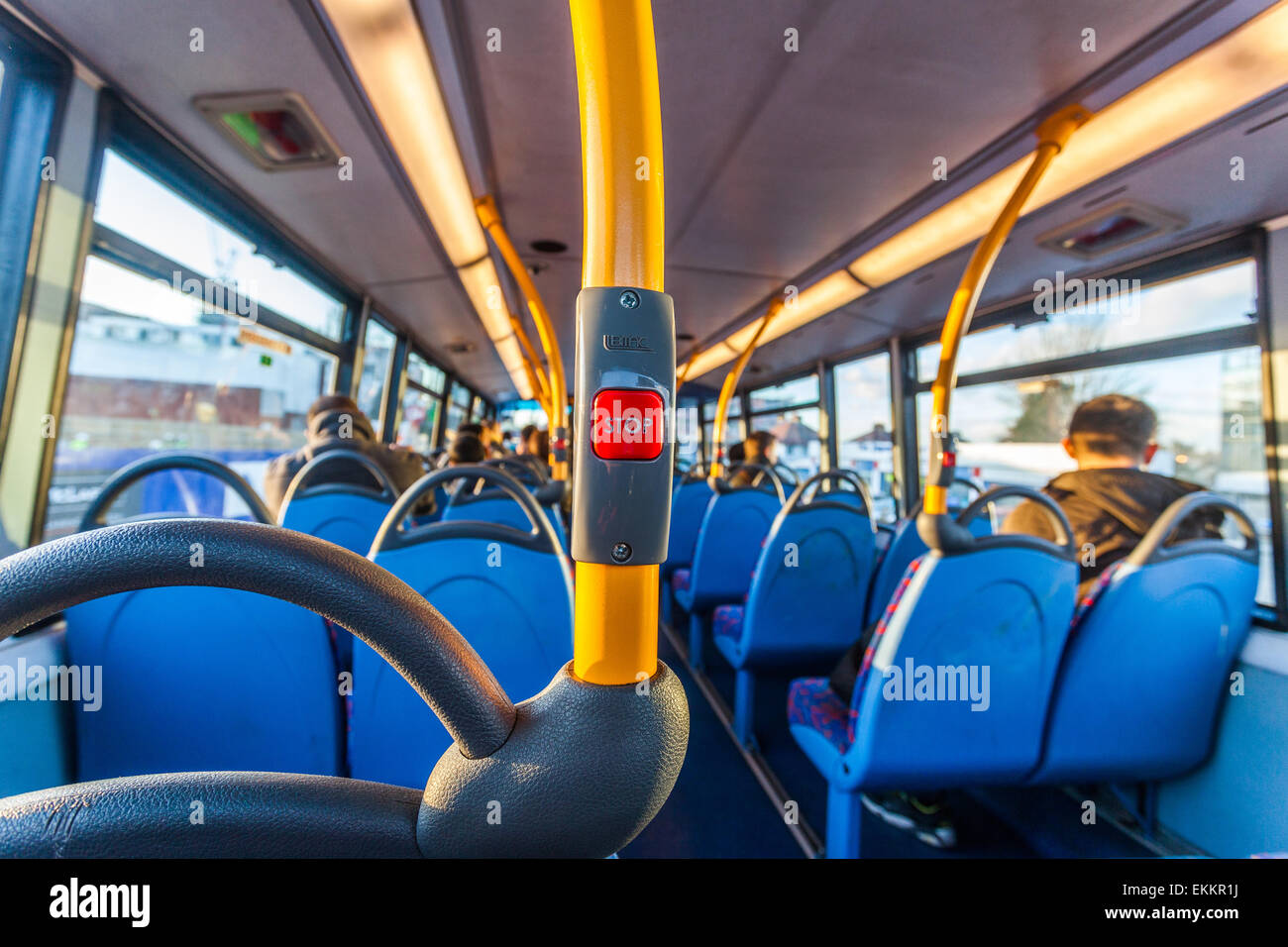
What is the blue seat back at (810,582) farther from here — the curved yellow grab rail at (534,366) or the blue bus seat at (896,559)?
the curved yellow grab rail at (534,366)

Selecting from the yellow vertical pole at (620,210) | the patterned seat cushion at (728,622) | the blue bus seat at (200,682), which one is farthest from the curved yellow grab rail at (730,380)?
the yellow vertical pole at (620,210)

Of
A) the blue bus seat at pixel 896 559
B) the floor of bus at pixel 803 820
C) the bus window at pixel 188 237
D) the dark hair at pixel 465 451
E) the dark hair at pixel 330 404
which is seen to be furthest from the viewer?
the dark hair at pixel 465 451

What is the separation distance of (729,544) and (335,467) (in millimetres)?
2248

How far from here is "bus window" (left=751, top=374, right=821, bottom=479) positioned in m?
6.42

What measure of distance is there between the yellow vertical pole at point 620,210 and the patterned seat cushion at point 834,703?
1.23 m

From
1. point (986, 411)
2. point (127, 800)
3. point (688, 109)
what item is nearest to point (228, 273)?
point (688, 109)

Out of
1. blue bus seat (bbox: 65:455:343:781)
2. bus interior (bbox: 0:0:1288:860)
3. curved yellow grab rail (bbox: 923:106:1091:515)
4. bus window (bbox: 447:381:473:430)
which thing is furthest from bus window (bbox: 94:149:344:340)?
bus window (bbox: 447:381:473:430)

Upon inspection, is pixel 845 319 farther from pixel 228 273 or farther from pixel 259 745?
pixel 259 745

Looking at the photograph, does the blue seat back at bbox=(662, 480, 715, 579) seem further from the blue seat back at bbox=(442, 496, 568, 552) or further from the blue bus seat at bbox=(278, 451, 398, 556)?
the blue bus seat at bbox=(278, 451, 398, 556)

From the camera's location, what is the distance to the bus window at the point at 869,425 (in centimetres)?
511

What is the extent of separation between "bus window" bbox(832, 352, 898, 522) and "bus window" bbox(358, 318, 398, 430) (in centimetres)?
441

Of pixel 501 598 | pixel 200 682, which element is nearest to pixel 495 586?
pixel 501 598

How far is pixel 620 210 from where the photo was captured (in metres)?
0.42
